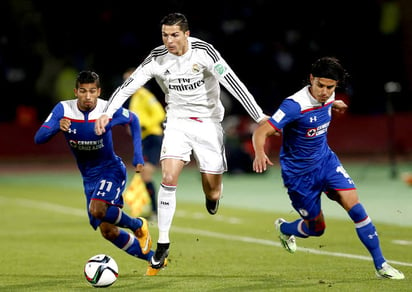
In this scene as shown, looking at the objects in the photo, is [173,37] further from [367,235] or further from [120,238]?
[367,235]

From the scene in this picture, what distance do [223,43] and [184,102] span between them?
18496 mm

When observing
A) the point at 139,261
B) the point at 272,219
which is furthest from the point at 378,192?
the point at 139,261

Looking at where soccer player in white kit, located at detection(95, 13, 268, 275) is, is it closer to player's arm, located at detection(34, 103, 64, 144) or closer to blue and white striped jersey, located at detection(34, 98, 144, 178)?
blue and white striped jersey, located at detection(34, 98, 144, 178)

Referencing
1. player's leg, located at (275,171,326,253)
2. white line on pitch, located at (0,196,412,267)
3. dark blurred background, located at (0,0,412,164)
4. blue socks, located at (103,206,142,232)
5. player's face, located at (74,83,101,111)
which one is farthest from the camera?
dark blurred background, located at (0,0,412,164)

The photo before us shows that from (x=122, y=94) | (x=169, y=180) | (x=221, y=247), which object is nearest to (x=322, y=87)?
(x=169, y=180)

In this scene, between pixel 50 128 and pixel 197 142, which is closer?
pixel 50 128

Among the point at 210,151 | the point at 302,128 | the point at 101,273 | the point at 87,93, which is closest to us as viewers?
the point at 101,273

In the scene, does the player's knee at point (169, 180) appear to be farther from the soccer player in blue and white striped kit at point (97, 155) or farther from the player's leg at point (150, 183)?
the player's leg at point (150, 183)

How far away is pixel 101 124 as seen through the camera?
29.3 feet

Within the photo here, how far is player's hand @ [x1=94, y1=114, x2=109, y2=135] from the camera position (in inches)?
350

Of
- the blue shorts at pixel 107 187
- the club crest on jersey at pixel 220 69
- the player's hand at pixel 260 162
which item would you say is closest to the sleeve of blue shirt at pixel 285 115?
the player's hand at pixel 260 162

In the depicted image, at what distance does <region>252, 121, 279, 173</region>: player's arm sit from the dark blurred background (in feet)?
60.9

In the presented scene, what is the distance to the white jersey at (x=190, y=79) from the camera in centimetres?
957

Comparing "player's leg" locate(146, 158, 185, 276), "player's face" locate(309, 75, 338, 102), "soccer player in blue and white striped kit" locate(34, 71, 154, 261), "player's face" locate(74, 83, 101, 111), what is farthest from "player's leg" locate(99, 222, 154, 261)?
"player's face" locate(309, 75, 338, 102)
